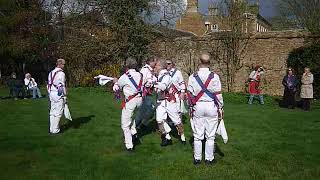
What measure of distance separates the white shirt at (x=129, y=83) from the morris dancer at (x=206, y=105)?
67.2 inches

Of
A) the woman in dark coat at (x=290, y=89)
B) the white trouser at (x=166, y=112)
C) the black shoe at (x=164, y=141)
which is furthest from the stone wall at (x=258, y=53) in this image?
the black shoe at (x=164, y=141)

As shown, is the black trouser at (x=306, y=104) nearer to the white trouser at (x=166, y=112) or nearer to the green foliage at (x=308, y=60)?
the green foliage at (x=308, y=60)

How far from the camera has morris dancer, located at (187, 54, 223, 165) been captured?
8719 mm

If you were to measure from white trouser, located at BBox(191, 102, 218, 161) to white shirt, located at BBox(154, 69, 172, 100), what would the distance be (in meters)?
1.78

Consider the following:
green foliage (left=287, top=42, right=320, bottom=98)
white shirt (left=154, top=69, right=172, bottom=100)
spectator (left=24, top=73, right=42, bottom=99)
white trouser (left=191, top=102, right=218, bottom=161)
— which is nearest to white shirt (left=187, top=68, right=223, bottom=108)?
white trouser (left=191, top=102, right=218, bottom=161)

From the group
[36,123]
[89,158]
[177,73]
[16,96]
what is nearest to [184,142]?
[177,73]

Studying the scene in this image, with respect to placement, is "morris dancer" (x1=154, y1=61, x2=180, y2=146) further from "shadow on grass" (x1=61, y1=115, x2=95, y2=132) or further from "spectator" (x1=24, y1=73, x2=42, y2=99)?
"spectator" (x1=24, y1=73, x2=42, y2=99)

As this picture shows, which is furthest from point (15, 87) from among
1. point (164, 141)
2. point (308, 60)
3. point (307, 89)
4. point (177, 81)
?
point (308, 60)

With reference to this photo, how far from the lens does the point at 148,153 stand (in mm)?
10055

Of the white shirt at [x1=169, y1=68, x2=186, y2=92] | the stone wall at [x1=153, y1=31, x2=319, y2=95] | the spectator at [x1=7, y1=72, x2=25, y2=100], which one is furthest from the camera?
the stone wall at [x1=153, y1=31, x2=319, y2=95]

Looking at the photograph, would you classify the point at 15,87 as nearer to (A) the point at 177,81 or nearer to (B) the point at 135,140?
(B) the point at 135,140

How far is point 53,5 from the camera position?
42.6 meters

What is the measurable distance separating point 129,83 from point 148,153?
1.69m

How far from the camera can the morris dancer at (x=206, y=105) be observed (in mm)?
8719
